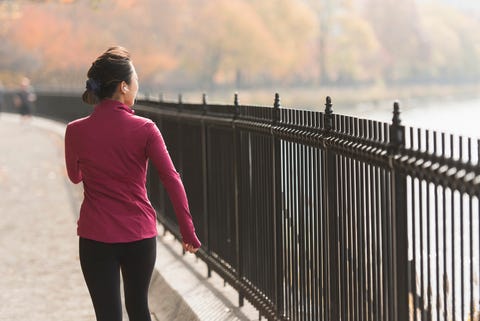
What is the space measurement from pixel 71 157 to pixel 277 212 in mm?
1920

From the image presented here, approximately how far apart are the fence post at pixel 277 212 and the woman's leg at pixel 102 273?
5.84ft

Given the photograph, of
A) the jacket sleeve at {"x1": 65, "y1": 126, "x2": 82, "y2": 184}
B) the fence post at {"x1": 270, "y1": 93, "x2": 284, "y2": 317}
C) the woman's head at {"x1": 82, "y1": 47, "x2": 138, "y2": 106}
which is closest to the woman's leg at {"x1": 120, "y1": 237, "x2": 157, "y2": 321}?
the jacket sleeve at {"x1": 65, "y1": 126, "x2": 82, "y2": 184}

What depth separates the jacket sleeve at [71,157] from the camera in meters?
5.48

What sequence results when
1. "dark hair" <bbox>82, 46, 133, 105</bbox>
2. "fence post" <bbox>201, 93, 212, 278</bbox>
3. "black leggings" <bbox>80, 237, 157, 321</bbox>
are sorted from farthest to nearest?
1. "fence post" <bbox>201, 93, 212, 278</bbox>
2. "black leggings" <bbox>80, 237, 157, 321</bbox>
3. "dark hair" <bbox>82, 46, 133, 105</bbox>

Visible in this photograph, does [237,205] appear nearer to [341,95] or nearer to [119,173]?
[119,173]

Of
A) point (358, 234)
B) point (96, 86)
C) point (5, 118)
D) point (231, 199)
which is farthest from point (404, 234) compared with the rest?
point (5, 118)

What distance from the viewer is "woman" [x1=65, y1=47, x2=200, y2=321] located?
17.5 ft

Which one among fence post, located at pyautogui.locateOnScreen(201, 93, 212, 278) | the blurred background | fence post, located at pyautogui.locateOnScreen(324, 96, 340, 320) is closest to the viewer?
fence post, located at pyautogui.locateOnScreen(324, 96, 340, 320)

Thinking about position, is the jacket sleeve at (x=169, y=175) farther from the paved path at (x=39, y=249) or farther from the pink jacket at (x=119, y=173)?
the paved path at (x=39, y=249)

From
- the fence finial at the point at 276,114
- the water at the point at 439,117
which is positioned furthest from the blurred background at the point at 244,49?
the fence finial at the point at 276,114

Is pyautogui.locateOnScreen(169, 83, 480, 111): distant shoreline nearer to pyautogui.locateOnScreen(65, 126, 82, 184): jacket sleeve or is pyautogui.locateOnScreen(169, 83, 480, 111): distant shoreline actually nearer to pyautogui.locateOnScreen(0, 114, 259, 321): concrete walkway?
pyautogui.locateOnScreen(0, 114, 259, 321): concrete walkway

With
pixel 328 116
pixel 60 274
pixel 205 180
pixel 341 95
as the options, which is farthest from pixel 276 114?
pixel 341 95

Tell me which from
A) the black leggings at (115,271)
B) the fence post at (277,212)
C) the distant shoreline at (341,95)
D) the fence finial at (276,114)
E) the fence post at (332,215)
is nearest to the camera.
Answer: the black leggings at (115,271)

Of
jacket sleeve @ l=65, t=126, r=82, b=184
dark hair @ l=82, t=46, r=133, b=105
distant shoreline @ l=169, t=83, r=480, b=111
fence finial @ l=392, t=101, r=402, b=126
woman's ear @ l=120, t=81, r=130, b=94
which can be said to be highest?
dark hair @ l=82, t=46, r=133, b=105
